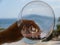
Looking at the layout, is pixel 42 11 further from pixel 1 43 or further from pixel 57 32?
pixel 1 43

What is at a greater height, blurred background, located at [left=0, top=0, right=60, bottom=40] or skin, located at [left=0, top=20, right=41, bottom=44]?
blurred background, located at [left=0, top=0, right=60, bottom=40]

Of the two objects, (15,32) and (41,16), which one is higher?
(41,16)

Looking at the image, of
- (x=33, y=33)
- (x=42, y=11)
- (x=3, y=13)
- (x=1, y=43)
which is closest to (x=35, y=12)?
(x=42, y=11)

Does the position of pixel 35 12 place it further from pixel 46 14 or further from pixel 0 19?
pixel 0 19

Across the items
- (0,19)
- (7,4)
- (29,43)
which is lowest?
(29,43)

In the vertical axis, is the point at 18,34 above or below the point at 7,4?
below

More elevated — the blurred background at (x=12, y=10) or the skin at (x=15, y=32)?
the blurred background at (x=12, y=10)

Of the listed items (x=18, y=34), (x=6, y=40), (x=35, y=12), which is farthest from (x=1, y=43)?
(x=35, y=12)
